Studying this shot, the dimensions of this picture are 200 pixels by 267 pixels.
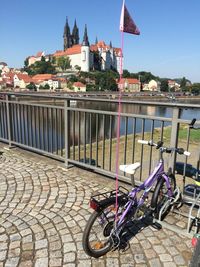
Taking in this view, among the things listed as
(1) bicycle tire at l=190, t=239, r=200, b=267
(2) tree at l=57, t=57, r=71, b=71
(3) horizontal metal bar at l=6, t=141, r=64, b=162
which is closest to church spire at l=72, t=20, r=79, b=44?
(2) tree at l=57, t=57, r=71, b=71

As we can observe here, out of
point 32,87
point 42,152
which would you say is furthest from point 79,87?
point 42,152

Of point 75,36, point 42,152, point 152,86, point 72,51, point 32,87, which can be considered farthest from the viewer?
point 75,36

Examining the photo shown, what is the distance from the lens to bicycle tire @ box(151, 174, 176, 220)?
273 cm

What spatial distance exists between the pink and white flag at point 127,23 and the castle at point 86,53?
362 feet

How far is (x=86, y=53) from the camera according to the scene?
108062mm

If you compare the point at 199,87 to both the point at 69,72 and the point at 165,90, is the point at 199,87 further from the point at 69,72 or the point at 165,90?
the point at 69,72

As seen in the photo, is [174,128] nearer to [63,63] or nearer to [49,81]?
[49,81]

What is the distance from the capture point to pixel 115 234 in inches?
92.2

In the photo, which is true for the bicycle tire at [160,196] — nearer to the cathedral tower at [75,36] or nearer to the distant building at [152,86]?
the distant building at [152,86]

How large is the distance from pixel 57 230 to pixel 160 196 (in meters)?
1.27

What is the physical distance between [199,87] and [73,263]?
413ft

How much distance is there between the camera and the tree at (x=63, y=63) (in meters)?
115

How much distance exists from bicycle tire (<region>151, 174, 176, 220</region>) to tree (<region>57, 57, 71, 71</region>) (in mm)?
118441

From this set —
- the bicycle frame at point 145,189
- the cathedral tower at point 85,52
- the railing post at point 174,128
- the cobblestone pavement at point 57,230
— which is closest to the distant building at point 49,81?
the cathedral tower at point 85,52
